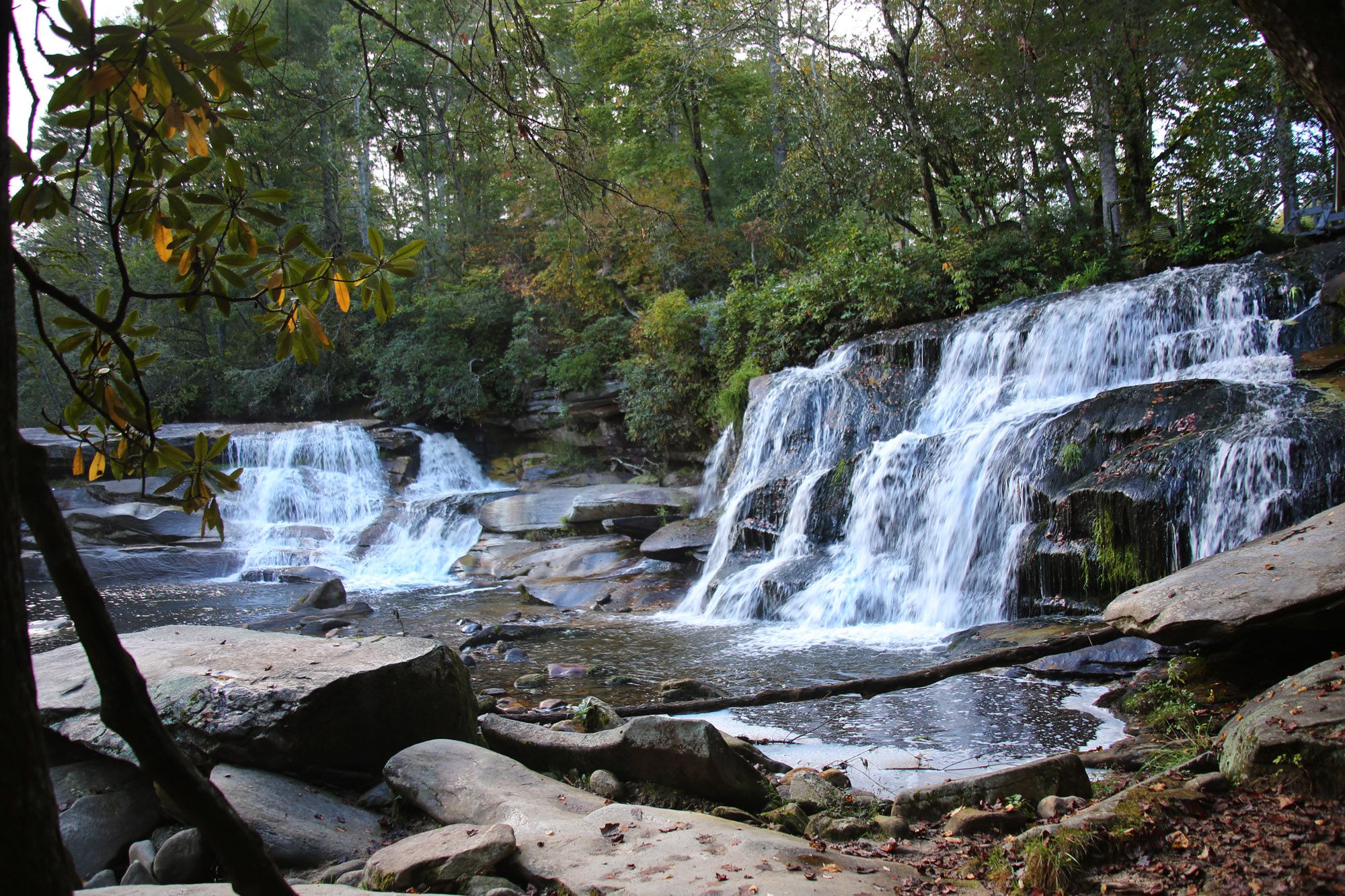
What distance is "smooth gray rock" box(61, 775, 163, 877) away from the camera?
11.4 feet

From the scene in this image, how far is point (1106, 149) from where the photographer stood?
1406 cm

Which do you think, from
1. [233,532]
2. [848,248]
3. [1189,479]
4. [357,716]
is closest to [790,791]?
[357,716]

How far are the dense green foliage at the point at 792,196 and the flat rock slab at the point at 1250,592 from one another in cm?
479

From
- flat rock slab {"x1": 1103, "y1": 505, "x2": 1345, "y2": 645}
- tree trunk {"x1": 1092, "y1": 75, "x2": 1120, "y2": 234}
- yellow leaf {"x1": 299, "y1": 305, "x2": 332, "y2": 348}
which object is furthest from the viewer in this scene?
tree trunk {"x1": 1092, "y1": 75, "x2": 1120, "y2": 234}

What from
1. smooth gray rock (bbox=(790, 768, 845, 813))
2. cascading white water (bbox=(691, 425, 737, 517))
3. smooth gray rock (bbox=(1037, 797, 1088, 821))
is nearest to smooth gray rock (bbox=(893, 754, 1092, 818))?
smooth gray rock (bbox=(1037, 797, 1088, 821))

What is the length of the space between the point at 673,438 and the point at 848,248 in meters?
5.50

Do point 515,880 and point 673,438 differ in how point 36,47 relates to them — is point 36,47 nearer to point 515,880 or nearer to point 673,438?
point 515,880

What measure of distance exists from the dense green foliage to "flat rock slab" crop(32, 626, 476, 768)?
2707 millimetres

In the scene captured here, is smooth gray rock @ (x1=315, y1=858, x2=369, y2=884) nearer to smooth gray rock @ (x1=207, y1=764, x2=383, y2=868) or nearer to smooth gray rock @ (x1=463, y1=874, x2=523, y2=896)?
smooth gray rock @ (x1=207, y1=764, x2=383, y2=868)

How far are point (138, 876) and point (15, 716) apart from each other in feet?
9.55

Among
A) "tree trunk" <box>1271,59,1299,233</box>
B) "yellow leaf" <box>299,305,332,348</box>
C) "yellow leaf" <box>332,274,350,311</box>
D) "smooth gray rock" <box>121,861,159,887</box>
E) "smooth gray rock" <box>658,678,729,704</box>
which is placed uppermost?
"tree trunk" <box>1271,59,1299,233</box>

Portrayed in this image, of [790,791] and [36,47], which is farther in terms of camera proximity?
[790,791]

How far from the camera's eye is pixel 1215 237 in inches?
492

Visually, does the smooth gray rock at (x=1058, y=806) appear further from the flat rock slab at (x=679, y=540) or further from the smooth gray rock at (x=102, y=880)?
the flat rock slab at (x=679, y=540)
